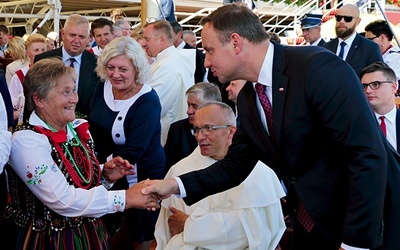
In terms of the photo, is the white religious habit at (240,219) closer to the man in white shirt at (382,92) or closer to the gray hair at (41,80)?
the gray hair at (41,80)

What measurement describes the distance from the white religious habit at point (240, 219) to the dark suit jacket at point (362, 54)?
3.64 meters

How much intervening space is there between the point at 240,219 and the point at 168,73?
240 centimetres

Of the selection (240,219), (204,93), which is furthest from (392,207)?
(204,93)

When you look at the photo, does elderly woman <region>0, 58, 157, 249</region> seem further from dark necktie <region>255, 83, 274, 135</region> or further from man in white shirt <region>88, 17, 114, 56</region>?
man in white shirt <region>88, 17, 114, 56</region>

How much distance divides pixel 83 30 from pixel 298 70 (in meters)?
3.46

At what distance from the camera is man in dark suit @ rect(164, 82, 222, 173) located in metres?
4.71

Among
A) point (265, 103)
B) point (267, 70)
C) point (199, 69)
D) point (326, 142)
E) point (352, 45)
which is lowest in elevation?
point (199, 69)

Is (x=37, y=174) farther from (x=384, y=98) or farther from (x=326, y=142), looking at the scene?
(x=384, y=98)

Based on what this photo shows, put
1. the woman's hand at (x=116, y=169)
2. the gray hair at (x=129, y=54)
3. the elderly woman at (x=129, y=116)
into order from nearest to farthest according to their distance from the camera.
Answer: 1. the woman's hand at (x=116, y=169)
2. the elderly woman at (x=129, y=116)
3. the gray hair at (x=129, y=54)

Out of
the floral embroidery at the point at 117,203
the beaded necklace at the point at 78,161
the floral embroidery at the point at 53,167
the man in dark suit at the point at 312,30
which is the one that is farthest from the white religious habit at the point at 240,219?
the man in dark suit at the point at 312,30

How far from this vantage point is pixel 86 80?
16.4 feet

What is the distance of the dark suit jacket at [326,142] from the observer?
2.13 metres

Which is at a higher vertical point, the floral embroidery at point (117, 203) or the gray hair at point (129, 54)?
the gray hair at point (129, 54)

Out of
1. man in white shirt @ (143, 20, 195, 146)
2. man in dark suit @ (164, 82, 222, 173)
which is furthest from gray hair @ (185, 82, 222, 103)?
man in white shirt @ (143, 20, 195, 146)
